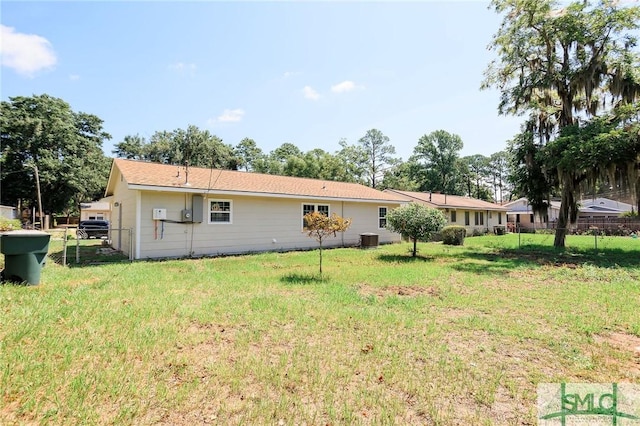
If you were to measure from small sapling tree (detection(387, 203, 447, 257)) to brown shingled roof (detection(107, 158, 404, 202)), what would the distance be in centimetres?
421

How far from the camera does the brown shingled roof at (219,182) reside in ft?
35.2

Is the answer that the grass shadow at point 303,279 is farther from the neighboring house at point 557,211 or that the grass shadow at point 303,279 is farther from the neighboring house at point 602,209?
the neighboring house at point 602,209

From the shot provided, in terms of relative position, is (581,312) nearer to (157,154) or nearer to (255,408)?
(255,408)

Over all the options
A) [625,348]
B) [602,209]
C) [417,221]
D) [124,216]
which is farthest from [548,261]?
[602,209]

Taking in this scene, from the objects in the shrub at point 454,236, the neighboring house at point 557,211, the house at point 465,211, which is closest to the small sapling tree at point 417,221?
the shrub at point 454,236

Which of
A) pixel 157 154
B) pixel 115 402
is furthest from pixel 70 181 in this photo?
pixel 115 402

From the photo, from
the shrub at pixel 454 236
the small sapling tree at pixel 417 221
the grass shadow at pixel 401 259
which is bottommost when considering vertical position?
the grass shadow at pixel 401 259

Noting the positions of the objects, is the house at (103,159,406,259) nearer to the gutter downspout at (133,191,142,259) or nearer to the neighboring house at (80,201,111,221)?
the gutter downspout at (133,191,142,259)

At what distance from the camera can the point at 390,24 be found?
9.51 metres

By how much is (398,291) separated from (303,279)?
2294 millimetres

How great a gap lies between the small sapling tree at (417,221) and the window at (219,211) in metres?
6.52

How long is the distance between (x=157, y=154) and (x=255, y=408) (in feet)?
148

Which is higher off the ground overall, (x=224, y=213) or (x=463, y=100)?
(x=463, y=100)
